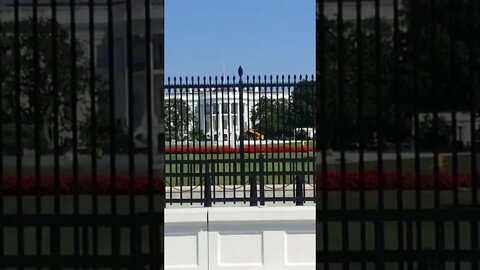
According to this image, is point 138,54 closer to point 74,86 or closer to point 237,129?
point 74,86

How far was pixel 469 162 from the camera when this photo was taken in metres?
2.51

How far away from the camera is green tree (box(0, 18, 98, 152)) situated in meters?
2.48

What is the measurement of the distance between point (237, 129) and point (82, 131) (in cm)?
529

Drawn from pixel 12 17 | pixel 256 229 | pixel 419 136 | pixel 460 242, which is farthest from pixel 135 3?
pixel 256 229

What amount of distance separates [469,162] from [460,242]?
382mm

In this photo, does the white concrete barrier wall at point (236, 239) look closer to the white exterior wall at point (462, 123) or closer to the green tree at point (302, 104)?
the white exterior wall at point (462, 123)

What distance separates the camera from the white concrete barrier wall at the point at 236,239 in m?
4.82

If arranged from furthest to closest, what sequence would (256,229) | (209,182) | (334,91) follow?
(209,182) → (256,229) → (334,91)

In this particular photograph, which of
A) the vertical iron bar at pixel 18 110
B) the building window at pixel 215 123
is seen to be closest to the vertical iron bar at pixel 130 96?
the vertical iron bar at pixel 18 110

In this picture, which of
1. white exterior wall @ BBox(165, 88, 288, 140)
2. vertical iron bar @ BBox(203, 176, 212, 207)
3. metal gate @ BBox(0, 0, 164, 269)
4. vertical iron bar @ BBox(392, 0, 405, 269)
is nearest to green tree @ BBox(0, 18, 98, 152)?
metal gate @ BBox(0, 0, 164, 269)

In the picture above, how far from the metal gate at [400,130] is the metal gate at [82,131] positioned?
0.79 metres

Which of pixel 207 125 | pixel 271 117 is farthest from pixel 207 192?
pixel 271 117

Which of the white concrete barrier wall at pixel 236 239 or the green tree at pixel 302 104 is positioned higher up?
the green tree at pixel 302 104

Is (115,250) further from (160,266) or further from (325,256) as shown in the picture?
(325,256)
